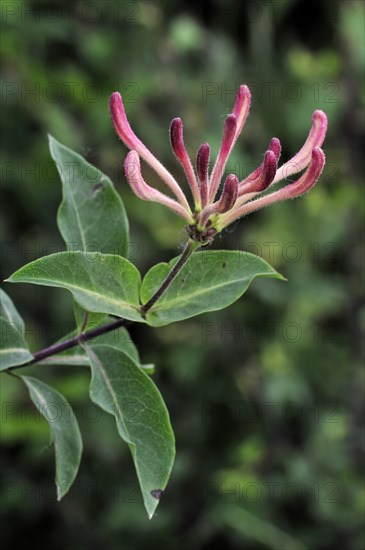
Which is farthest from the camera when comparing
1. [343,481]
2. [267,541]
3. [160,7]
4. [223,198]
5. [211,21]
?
[211,21]

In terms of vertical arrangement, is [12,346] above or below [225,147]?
below

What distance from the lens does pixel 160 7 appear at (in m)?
3.14

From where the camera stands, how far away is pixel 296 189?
913 mm

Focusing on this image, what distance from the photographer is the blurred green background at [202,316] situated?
252cm

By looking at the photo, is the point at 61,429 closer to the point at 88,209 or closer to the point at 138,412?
the point at 138,412

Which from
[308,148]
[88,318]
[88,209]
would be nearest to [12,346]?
[88,318]

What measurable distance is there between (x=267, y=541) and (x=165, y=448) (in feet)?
5.32

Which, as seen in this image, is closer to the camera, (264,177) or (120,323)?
(264,177)

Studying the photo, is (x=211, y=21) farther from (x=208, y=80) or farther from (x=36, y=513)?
(x=36, y=513)

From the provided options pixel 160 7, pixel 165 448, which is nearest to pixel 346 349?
pixel 160 7

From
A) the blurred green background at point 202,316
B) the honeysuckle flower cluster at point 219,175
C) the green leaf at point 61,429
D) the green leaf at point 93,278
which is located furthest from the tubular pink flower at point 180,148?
the blurred green background at point 202,316

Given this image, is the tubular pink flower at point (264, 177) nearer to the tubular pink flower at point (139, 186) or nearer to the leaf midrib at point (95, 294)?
the tubular pink flower at point (139, 186)

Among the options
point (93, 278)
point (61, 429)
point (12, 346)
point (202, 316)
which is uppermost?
point (93, 278)

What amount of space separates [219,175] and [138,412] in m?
0.30
